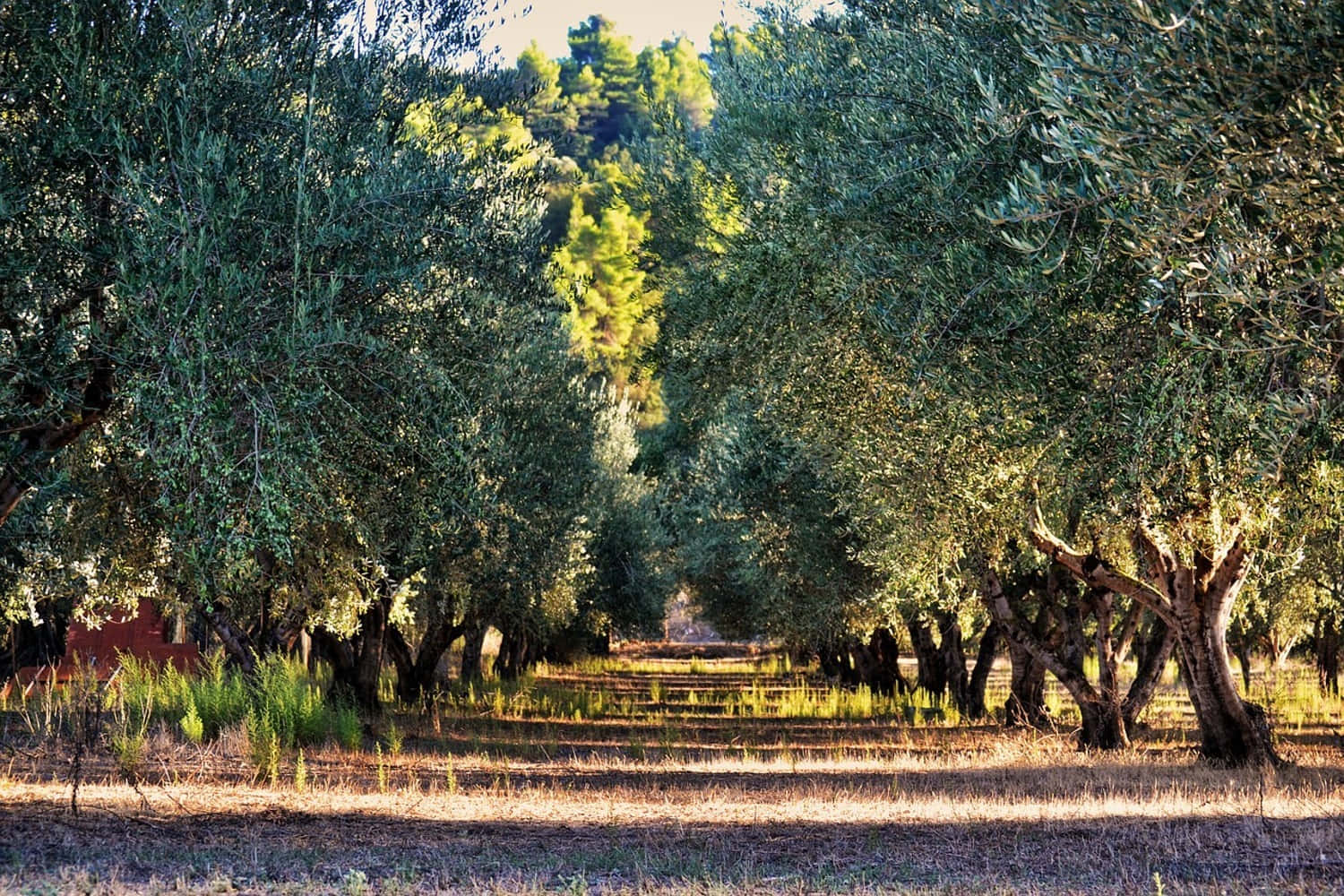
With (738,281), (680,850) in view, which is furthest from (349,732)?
(738,281)

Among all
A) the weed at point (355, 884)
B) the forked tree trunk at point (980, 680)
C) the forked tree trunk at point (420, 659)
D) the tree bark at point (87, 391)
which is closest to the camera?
the weed at point (355, 884)

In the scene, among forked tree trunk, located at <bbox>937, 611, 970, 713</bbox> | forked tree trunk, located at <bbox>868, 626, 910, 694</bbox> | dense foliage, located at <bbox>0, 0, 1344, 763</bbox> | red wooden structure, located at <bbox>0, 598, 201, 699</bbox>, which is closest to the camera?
dense foliage, located at <bbox>0, 0, 1344, 763</bbox>

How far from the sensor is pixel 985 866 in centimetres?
938

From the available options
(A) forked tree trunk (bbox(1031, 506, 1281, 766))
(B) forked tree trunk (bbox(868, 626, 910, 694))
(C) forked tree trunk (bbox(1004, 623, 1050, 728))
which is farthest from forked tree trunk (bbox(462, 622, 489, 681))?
(A) forked tree trunk (bbox(1031, 506, 1281, 766))

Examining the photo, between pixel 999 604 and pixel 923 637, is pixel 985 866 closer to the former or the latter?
pixel 999 604

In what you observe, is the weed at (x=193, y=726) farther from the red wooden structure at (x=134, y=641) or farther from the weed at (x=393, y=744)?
the red wooden structure at (x=134, y=641)

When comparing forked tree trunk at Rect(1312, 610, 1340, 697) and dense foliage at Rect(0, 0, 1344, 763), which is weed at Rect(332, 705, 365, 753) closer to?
dense foliage at Rect(0, 0, 1344, 763)

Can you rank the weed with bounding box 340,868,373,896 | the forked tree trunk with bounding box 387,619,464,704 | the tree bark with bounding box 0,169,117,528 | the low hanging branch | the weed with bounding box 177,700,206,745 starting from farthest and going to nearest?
the forked tree trunk with bounding box 387,619,464,704 < the low hanging branch < the weed with bounding box 177,700,206,745 < the tree bark with bounding box 0,169,117,528 < the weed with bounding box 340,868,373,896

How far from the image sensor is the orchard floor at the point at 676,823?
8.73 m

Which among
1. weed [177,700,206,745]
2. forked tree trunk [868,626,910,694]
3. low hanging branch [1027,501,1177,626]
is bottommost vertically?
forked tree trunk [868,626,910,694]

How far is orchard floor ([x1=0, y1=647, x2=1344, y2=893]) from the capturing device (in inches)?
344

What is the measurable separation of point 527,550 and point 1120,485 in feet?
51.1

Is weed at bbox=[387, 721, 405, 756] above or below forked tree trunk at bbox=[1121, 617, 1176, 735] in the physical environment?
below

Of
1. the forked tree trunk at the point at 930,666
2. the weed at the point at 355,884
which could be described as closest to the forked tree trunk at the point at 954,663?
the forked tree trunk at the point at 930,666
